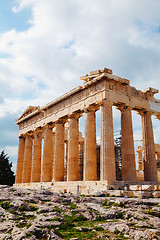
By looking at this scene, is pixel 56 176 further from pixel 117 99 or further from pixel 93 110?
pixel 117 99

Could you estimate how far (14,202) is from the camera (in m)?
11.8

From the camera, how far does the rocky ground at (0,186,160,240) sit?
26.5 feet

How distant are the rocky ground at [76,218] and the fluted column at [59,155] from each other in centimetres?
1424

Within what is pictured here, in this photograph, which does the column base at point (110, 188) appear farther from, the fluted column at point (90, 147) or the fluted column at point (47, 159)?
the fluted column at point (47, 159)

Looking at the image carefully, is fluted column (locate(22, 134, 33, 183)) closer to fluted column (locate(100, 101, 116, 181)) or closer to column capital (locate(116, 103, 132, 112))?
fluted column (locate(100, 101, 116, 181))

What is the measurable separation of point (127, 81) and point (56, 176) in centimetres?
1325

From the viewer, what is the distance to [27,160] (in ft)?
122

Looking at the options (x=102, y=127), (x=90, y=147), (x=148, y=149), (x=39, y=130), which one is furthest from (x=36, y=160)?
(x=148, y=149)

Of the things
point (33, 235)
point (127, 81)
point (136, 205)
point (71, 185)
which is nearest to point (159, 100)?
point (127, 81)

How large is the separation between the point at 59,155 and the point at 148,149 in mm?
10261

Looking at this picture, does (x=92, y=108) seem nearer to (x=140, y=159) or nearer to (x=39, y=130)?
(x=39, y=130)

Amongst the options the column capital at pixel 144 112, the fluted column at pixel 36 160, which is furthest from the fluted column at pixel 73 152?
the fluted column at pixel 36 160

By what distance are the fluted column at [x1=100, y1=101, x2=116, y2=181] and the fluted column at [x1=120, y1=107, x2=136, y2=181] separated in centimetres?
218

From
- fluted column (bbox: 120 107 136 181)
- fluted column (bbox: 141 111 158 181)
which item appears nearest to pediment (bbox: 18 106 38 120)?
fluted column (bbox: 120 107 136 181)
